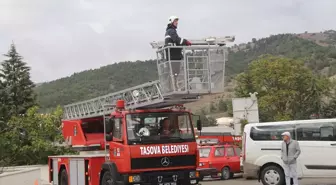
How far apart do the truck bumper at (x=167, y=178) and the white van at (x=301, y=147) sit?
4376mm

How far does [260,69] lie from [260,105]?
399cm

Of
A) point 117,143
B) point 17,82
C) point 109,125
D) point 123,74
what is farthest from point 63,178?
point 123,74

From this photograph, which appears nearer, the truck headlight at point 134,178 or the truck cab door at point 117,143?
the truck headlight at point 134,178

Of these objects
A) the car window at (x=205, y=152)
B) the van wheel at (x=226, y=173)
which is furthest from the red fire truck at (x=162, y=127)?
the van wheel at (x=226, y=173)

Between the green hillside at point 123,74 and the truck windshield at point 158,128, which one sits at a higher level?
the green hillside at point 123,74

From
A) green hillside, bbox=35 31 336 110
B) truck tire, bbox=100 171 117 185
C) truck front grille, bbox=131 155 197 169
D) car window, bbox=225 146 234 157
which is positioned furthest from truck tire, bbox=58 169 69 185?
green hillside, bbox=35 31 336 110

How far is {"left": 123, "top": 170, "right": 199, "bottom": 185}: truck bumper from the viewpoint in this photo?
1121 centimetres

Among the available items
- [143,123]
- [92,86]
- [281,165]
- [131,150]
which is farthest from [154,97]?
[92,86]

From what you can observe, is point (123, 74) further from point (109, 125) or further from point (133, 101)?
point (109, 125)

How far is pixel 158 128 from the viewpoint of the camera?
11672mm

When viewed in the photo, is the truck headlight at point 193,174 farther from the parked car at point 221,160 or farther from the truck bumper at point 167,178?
the parked car at point 221,160

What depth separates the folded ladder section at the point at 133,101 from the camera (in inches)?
480

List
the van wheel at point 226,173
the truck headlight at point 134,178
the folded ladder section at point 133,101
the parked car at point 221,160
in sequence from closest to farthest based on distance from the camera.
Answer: the truck headlight at point 134,178 < the folded ladder section at point 133,101 < the parked car at point 221,160 < the van wheel at point 226,173

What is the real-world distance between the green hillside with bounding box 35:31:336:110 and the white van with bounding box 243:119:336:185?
25013mm
